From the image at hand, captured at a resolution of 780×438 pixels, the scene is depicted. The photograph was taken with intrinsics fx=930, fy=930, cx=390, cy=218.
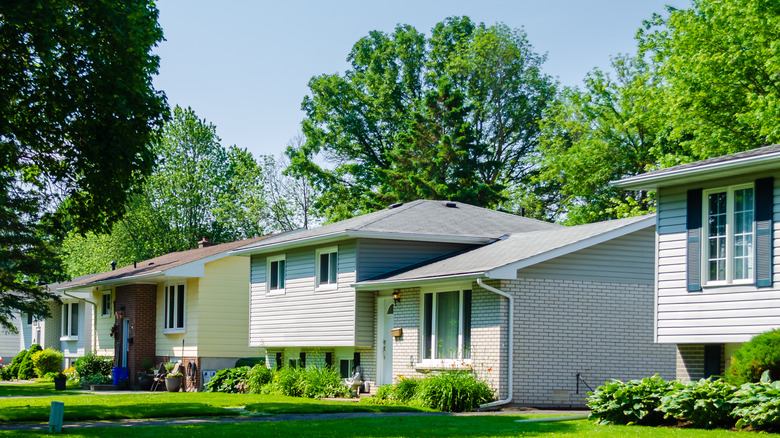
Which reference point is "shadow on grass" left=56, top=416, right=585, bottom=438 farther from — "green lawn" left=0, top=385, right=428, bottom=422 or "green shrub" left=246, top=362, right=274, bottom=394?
"green shrub" left=246, top=362, right=274, bottom=394

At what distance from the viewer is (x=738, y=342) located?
15.8 meters

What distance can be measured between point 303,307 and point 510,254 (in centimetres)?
770

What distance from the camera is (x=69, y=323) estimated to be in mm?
42500

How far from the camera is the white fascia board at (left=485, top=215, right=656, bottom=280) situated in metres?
19.4

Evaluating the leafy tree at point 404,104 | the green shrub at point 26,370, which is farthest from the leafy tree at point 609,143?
the green shrub at point 26,370

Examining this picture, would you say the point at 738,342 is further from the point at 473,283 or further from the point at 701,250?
the point at 473,283

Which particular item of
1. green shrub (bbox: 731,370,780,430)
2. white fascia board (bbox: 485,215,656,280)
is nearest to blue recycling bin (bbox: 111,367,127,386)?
white fascia board (bbox: 485,215,656,280)

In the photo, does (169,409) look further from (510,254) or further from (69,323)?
(69,323)

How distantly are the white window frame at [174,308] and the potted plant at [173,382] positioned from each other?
1773mm

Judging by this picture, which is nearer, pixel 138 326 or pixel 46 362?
pixel 138 326

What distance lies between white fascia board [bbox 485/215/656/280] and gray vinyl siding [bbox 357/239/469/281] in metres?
5.18

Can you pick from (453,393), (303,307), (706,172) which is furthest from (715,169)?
(303,307)

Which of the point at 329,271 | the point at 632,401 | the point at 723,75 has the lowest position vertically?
the point at 632,401

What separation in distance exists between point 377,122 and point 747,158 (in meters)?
38.1
